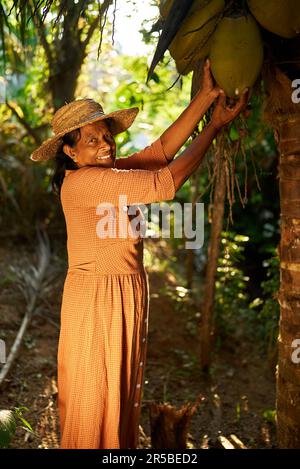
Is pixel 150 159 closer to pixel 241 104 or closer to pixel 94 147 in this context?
pixel 94 147

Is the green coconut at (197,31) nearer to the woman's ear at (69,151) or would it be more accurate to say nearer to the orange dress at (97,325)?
the orange dress at (97,325)

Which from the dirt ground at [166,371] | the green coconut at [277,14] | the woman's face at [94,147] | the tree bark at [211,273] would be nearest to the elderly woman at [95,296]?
the woman's face at [94,147]

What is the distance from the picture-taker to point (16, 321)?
5055mm

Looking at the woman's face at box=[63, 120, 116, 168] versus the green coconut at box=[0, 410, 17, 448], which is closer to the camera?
the green coconut at box=[0, 410, 17, 448]

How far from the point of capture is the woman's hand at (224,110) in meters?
2.27

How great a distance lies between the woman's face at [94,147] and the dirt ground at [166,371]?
1580 millimetres

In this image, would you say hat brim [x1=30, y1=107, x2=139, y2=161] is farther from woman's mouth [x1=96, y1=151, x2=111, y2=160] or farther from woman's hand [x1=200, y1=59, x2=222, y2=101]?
woman's hand [x1=200, y1=59, x2=222, y2=101]

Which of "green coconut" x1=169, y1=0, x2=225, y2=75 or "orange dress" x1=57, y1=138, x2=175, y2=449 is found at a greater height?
"green coconut" x1=169, y1=0, x2=225, y2=75

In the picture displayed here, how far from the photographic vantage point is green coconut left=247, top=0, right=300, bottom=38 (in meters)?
1.97

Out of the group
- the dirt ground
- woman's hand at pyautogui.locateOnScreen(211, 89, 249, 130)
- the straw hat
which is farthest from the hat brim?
the dirt ground

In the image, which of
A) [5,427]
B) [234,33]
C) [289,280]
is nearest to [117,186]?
[234,33]

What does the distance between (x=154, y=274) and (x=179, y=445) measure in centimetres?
337

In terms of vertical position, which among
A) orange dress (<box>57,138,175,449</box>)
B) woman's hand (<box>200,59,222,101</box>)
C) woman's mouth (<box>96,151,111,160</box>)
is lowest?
orange dress (<box>57,138,175,449</box>)

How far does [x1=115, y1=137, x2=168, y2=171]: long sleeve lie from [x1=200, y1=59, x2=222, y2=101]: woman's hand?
452 millimetres
